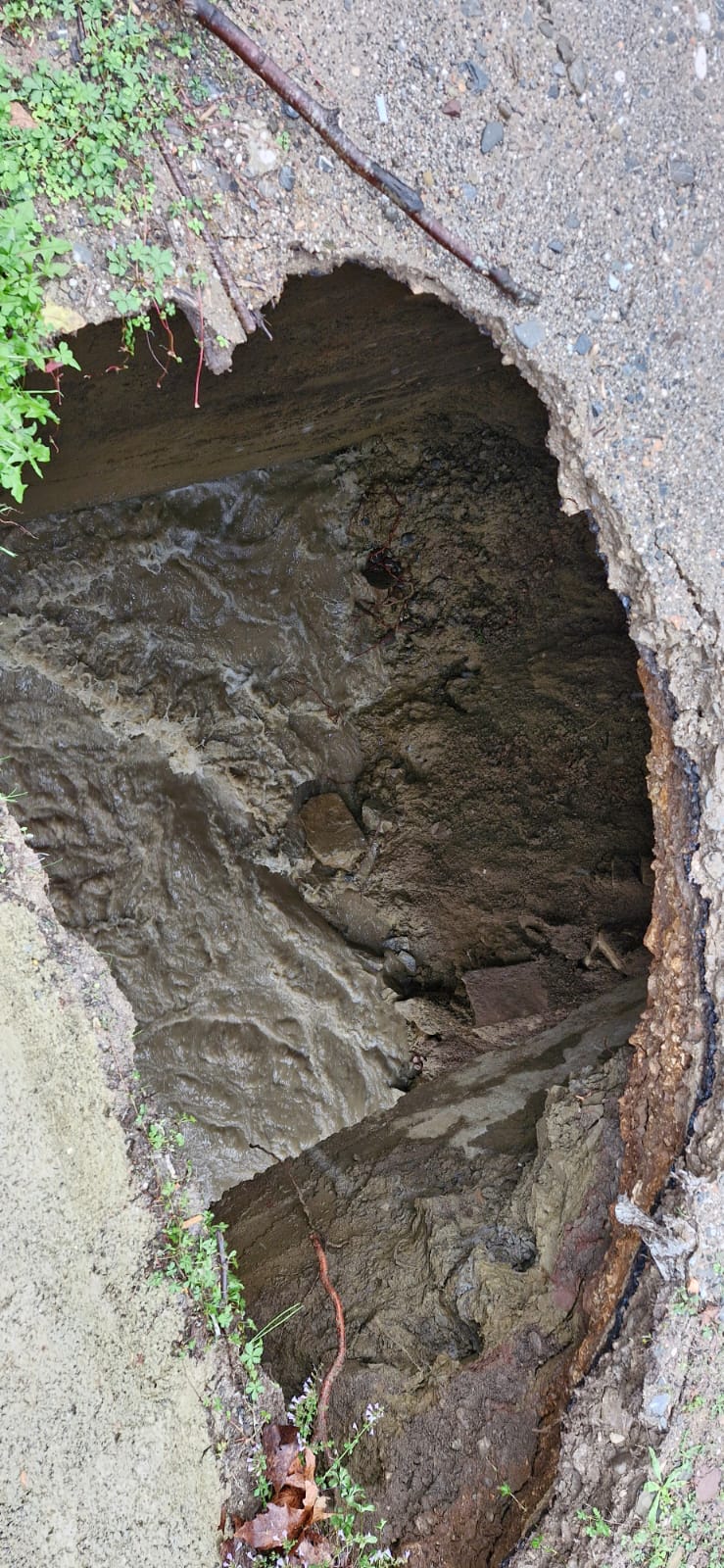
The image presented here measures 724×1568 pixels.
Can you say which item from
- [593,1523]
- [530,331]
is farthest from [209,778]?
[593,1523]

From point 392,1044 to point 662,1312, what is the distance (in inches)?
103

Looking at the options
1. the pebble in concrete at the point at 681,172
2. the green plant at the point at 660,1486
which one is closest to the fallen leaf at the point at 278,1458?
the green plant at the point at 660,1486

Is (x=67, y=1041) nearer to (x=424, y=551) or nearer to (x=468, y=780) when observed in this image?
(x=468, y=780)

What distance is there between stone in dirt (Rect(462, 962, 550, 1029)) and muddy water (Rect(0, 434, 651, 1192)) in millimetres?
50

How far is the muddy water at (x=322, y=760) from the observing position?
4258 millimetres

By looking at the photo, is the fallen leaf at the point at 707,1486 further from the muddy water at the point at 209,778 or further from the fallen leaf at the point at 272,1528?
the muddy water at the point at 209,778

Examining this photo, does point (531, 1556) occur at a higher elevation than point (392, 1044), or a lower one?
lower

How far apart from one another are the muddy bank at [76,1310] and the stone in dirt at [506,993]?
101 inches

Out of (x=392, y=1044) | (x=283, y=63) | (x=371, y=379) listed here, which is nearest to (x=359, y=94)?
(x=283, y=63)

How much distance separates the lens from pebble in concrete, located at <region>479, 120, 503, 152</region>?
2248mm

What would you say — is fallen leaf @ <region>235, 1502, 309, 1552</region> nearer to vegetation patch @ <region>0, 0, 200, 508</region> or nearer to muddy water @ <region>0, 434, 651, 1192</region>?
vegetation patch @ <region>0, 0, 200, 508</region>

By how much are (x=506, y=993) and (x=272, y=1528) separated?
2573 millimetres

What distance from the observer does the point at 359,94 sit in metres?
2.08

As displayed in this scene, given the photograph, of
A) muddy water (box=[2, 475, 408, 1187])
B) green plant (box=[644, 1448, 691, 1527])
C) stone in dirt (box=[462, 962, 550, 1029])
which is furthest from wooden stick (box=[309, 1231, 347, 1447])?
stone in dirt (box=[462, 962, 550, 1029])
